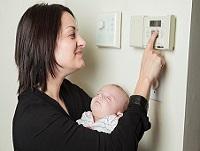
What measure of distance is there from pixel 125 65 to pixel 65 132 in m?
0.37

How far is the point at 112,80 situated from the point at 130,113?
1.05ft

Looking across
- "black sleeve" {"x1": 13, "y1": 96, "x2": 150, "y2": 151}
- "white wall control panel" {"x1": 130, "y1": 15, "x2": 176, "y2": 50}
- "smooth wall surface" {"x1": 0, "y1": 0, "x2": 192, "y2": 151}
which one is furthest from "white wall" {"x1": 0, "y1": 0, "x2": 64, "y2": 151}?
"black sleeve" {"x1": 13, "y1": 96, "x2": 150, "y2": 151}

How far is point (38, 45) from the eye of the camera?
1.04 metres

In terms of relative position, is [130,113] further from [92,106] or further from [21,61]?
[21,61]

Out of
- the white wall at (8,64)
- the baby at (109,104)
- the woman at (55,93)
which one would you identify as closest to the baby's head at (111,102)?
the baby at (109,104)

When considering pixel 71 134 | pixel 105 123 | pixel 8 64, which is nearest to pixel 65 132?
pixel 71 134

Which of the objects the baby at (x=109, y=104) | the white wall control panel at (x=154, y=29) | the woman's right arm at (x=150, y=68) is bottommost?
the baby at (x=109, y=104)

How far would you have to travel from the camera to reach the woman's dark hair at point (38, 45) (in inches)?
40.8

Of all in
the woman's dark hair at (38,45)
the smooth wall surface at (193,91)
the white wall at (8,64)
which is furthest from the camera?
the white wall at (8,64)

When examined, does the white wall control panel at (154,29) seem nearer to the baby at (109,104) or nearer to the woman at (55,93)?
the woman at (55,93)

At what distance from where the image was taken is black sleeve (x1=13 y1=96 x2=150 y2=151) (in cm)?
90

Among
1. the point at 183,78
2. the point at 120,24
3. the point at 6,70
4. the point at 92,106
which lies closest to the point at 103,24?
the point at 120,24

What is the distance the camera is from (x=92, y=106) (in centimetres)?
116

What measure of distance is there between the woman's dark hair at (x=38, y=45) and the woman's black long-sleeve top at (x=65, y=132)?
0.13 meters
